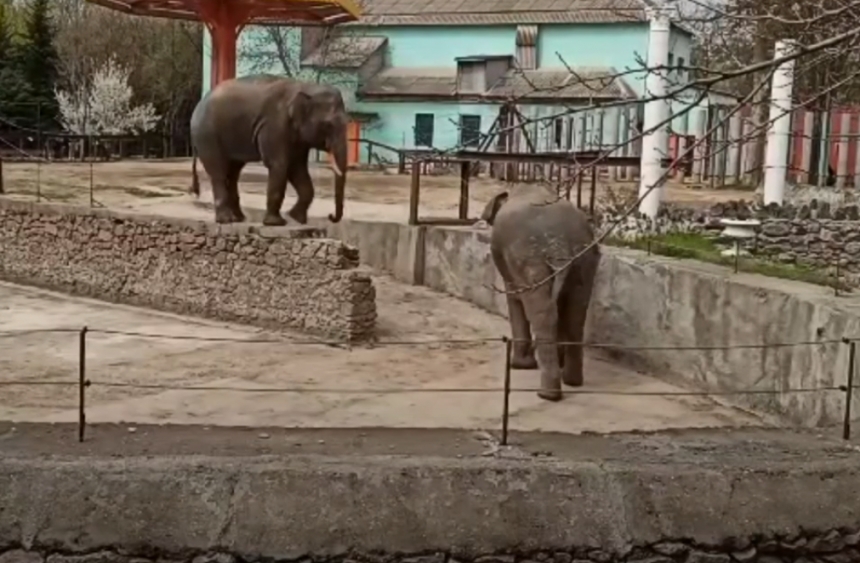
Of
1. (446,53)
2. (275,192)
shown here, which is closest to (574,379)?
(275,192)

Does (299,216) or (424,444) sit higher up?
(299,216)

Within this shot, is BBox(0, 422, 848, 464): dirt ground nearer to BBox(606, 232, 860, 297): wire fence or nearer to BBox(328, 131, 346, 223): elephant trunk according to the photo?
BBox(606, 232, 860, 297): wire fence

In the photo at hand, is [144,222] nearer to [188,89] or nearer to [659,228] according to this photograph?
[659,228]

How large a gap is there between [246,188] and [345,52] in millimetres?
13263

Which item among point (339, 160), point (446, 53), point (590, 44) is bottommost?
point (339, 160)

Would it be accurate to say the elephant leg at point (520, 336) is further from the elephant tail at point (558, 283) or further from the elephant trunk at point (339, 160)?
the elephant trunk at point (339, 160)

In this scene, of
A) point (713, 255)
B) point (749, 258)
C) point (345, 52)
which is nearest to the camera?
point (749, 258)

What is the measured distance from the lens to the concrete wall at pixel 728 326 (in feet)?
29.8

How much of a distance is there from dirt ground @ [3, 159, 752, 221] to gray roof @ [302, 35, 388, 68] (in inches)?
263

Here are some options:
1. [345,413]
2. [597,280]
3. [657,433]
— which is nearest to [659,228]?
[597,280]

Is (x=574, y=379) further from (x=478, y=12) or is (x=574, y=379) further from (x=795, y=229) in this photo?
(x=478, y=12)

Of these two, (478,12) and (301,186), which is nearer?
(301,186)

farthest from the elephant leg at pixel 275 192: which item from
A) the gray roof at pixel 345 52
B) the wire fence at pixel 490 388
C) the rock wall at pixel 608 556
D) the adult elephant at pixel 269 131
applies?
the gray roof at pixel 345 52

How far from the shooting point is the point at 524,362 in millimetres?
11188
